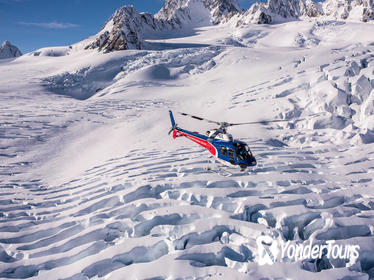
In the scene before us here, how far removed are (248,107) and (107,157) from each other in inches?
345

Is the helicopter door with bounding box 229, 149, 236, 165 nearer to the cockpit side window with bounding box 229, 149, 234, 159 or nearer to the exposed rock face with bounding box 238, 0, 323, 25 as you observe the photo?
the cockpit side window with bounding box 229, 149, 234, 159

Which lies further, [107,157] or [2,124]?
[2,124]

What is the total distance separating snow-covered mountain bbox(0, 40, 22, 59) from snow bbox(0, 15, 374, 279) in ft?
239

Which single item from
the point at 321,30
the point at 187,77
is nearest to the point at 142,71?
the point at 187,77

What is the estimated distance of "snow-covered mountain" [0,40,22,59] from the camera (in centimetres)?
7275

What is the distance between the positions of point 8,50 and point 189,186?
93429 mm

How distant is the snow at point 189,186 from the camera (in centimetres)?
430

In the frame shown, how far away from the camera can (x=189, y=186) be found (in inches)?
252

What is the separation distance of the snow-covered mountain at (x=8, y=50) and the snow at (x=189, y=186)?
239 feet

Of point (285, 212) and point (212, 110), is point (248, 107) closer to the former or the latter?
point (212, 110)

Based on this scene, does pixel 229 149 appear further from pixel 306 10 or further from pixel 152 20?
pixel 306 10

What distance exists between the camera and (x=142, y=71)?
91.8ft

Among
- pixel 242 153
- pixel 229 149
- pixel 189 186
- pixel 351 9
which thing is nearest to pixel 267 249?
pixel 189 186

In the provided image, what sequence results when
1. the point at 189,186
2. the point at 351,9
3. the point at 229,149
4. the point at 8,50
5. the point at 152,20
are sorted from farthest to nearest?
the point at 351,9 → the point at 8,50 → the point at 152,20 → the point at 229,149 → the point at 189,186
